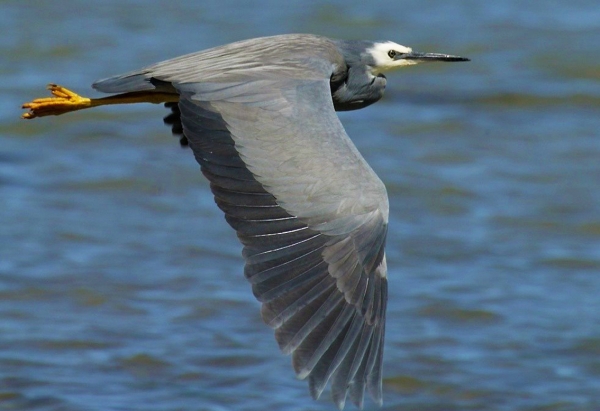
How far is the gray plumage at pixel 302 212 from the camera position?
17.5ft

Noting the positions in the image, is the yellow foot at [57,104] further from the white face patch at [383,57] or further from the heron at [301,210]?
the white face patch at [383,57]

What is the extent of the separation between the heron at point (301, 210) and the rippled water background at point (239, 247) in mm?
1867

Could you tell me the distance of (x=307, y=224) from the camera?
5645mm

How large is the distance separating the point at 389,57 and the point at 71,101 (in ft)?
6.10

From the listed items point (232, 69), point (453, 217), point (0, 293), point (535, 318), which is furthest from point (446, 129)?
point (232, 69)

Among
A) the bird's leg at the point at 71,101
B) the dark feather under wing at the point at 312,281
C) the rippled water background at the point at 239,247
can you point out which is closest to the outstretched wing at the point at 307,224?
the dark feather under wing at the point at 312,281

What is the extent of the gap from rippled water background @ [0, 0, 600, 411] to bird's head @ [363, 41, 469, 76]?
175 centimetres

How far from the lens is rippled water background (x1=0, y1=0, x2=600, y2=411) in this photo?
7633 millimetres

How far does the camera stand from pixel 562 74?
13.9 metres

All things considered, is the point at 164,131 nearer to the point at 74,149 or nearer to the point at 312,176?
the point at 74,149

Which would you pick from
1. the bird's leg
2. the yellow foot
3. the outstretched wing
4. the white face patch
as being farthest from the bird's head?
the yellow foot

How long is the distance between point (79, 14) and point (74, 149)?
414 centimetres

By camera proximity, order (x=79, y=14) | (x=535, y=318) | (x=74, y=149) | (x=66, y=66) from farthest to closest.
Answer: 1. (x=79, y=14)
2. (x=66, y=66)
3. (x=74, y=149)
4. (x=535, y=318)

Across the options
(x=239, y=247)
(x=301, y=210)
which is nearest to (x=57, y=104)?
(x=301, y=210)
